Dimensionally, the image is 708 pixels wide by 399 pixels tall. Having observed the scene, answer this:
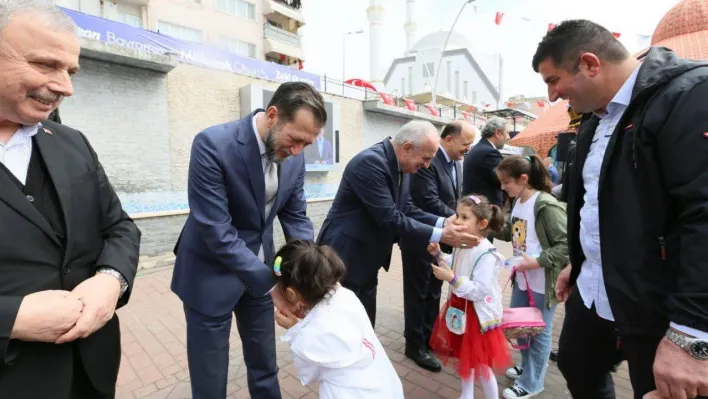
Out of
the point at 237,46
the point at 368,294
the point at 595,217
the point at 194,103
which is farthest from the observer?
the point at 237,46

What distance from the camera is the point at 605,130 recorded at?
1.75 m

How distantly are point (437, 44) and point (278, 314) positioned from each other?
66849 mm

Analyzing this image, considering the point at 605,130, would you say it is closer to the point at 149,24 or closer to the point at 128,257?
the point at 128,257

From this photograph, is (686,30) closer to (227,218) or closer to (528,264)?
(528,264)

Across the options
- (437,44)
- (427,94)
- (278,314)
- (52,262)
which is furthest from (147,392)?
(437,44)

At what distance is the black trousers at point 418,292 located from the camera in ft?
11.2

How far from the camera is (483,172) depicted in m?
3.97

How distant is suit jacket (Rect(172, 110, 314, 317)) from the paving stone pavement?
1.35 meters

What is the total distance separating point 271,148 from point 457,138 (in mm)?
2092

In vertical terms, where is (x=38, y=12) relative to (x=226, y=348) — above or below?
above

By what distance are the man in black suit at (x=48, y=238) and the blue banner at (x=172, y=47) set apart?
495cm

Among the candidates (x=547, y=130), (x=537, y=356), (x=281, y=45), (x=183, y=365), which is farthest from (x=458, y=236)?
(x=281, y=45)

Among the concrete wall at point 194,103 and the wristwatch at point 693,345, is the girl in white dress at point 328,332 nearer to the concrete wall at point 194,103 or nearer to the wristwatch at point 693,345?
the wristwatch at point 693,345

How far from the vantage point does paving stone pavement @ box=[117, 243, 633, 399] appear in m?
2.99
